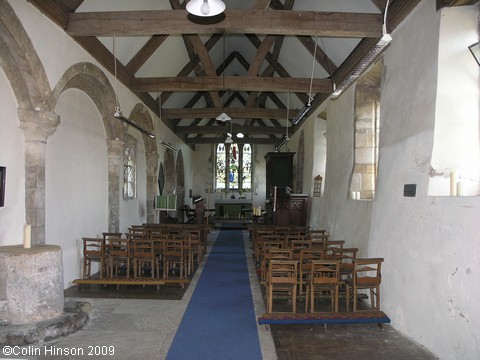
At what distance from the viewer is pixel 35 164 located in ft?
15.3

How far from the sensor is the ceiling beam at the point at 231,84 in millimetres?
7977

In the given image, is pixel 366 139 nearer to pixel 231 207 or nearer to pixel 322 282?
pixel 322 282

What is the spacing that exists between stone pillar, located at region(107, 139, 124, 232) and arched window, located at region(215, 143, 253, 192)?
1170 centimetres

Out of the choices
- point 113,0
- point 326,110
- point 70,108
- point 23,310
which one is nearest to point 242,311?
point 23,310

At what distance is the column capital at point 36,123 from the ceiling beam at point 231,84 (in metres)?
3.58

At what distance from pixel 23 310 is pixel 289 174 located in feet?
31.2

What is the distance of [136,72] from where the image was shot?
816cm

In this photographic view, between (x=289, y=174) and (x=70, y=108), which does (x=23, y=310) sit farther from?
(x=289, y=174)

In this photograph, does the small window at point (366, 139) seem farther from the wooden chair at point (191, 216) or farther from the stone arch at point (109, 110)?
the wooden chair at point (191, 216)

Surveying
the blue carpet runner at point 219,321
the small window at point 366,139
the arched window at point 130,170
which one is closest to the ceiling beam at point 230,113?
the arched window at point 130,170

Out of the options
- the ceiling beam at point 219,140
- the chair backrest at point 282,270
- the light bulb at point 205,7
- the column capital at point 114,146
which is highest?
the ceiling beam at point 219,140

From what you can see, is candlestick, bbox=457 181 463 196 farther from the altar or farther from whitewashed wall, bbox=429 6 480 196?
the altar

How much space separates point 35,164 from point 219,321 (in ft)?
10.1

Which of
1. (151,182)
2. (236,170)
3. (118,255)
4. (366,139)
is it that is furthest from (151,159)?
(236,170)
